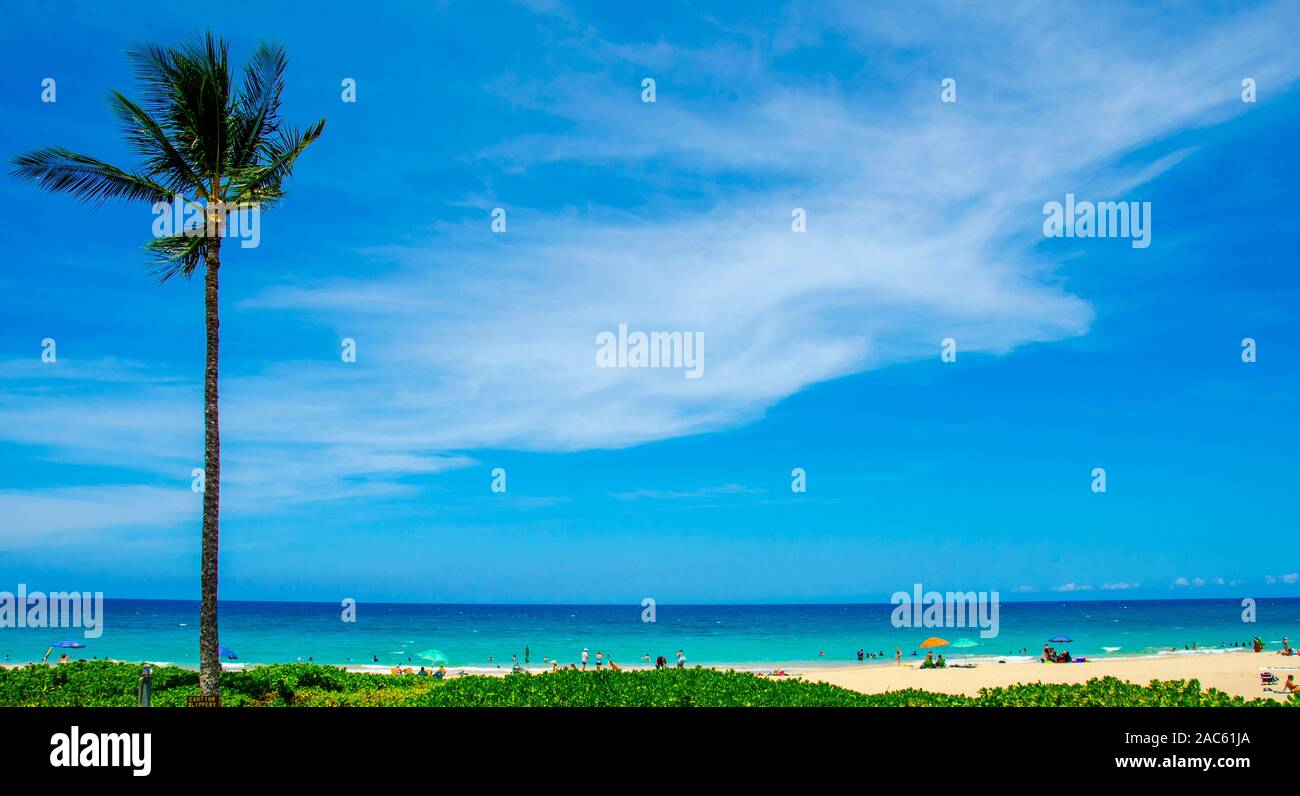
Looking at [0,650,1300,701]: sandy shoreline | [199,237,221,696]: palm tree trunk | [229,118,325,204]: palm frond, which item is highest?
[229,118,325,204]: palm frond

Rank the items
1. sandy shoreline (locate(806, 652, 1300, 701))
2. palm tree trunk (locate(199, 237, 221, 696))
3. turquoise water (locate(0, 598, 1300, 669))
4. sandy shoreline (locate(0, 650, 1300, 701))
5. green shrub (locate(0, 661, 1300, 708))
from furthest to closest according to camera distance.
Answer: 1. turquoise water (locate(0, 598, 1300, 669))
2. sandy shoreline (locate(806, 652, 1300, 701))
3. sandy shoreline (locate(0, 650, 1300, 701))
4. palm tree trunk (locate(199, 237, 221, 696))
5. green shrub (locate(0, 661, 1300, 708))

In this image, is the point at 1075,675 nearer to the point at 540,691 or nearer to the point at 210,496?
→ the point at 540,691

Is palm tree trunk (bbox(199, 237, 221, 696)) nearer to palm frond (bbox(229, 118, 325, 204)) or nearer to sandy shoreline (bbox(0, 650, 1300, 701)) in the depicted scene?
palm frond (bbox(229, 118, 325, 204))

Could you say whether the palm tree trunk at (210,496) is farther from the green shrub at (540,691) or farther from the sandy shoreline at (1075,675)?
the sandy shoreline at (1075,675)

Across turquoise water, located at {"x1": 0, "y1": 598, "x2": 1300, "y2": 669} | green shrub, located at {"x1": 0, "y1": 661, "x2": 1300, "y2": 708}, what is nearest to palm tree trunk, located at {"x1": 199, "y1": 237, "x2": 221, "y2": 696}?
green shrub, located at {"x1": 0, "y1": 661, "x2": 1300, "y2": 708}

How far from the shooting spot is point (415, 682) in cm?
2395

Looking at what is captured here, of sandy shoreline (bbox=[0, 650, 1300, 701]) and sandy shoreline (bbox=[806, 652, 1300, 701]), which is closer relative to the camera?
sandy shoreline (bbox=[0, 650, 1300, 701])

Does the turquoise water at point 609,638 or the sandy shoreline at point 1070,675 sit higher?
the sandy shoreline at point 1070,675

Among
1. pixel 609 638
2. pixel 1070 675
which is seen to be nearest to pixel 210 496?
pixel 1070 675

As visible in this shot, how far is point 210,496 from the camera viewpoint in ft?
63.0

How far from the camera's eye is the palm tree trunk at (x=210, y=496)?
61.5 ft

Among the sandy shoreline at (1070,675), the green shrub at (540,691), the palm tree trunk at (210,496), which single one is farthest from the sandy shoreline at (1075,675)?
the palm tree trunk at (210,496)

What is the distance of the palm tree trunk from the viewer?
738 inches
